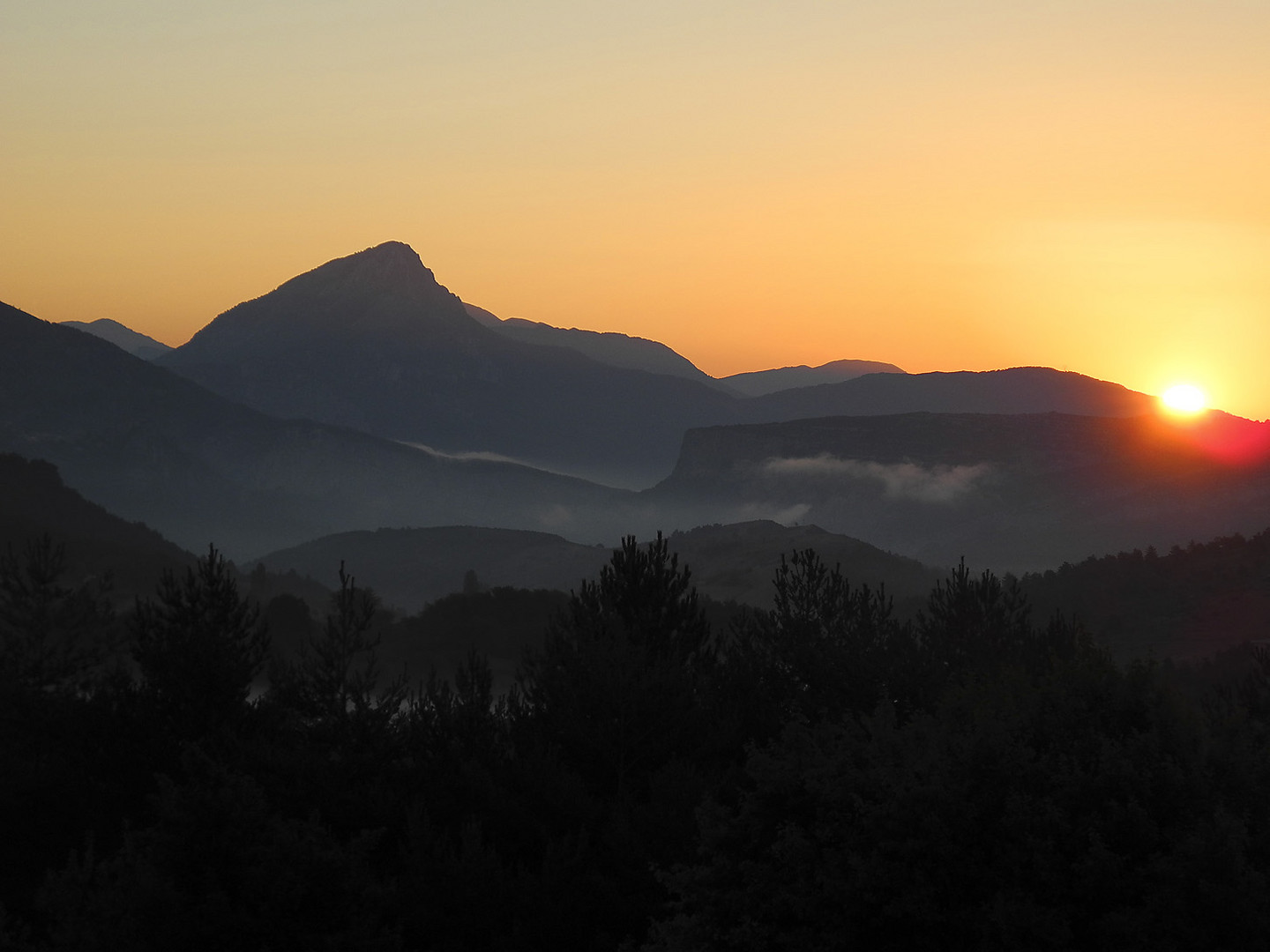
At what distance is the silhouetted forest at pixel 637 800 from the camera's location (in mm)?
20438

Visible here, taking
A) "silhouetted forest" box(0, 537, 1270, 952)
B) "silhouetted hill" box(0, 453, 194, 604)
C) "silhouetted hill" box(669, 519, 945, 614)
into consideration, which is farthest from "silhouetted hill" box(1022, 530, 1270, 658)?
"silhouetted hill" box(0, 453, 194, 604)

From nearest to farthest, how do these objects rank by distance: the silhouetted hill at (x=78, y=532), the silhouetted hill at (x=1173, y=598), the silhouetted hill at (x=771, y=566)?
the silhouetted hill at (x=1173, y=598) → the silhouetted hill at (x=78, y=532) → the silhouetted hill at (x=771, y=566)

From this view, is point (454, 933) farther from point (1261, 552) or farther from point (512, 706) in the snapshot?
point (1261, 552)

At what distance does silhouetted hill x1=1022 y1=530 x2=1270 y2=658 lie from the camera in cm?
9056

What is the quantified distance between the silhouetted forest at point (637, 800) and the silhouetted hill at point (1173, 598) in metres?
45.8

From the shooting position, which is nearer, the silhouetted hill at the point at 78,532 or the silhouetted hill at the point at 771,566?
the silhouetted hill at the point at 78,532

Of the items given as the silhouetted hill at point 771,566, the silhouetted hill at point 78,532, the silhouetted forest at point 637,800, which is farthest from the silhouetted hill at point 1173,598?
the silhouetted hill at point 78,532

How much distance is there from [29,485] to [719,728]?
446ft

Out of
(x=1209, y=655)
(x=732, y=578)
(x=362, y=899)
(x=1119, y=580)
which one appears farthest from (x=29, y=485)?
(x=362, y=899)

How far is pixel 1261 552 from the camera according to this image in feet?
334

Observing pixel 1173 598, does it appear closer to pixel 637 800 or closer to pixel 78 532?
pixel 637 800

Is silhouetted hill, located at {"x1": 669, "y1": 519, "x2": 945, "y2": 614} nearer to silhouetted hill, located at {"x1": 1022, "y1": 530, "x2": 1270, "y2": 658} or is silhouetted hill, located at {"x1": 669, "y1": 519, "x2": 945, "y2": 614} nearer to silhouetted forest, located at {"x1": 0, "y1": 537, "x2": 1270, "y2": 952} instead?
silhouetted hill, located at {"x1": 1022, "y1": 530, "x2": 1270, "y2": 658}

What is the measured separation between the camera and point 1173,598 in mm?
99625

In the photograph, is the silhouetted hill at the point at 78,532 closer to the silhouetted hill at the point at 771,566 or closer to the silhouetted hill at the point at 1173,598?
the silhouetted hill at the point at 771,566
